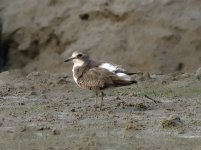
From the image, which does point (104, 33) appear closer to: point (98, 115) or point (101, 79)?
point (101, 79)

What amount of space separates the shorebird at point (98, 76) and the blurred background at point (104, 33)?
3.42 metres

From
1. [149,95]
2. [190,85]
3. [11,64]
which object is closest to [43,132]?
[149,95]

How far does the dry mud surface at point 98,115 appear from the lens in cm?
1002

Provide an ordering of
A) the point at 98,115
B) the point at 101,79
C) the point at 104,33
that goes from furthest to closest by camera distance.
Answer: the point at 104,33 < the point at 101,79 < the point at 98,115

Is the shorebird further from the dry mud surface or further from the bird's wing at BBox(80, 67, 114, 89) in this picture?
the dry mud surface

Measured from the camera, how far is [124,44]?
15.8 meters

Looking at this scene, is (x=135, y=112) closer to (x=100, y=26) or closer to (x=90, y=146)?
(x=90, y=146)

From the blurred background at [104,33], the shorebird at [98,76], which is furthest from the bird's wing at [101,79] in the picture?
the blurred background at [104,33]

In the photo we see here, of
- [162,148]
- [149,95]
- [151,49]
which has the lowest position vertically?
[162,148]

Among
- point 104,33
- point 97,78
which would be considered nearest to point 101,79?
point 97,78

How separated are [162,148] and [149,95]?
3.68m

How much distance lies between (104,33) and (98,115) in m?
4.60

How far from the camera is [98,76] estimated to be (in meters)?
11.9

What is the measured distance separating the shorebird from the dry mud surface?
0.35 meters
